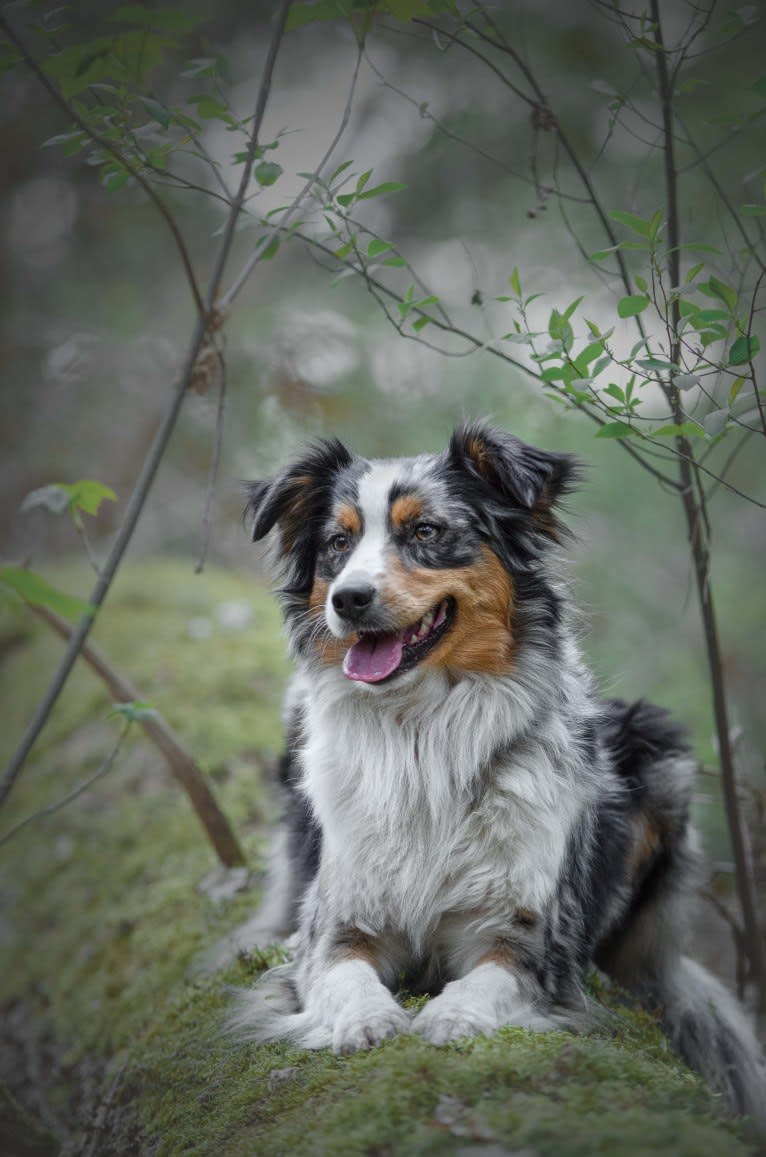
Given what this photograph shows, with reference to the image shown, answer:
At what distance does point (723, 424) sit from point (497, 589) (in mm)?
861

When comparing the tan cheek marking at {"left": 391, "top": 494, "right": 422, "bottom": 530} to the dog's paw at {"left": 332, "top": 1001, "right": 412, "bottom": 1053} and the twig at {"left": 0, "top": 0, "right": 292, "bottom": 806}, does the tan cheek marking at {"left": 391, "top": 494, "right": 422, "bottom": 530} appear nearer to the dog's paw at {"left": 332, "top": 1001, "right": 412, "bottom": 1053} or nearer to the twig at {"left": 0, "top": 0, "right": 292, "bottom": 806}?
the twig at {"left": 0, "top": 0, "right": 292, "bottom": 806}

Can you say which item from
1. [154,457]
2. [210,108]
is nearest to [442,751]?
[154,457]

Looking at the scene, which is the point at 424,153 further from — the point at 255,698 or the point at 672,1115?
the point at 672,1115

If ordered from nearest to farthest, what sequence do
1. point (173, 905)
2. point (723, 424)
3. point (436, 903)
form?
point (723, 424)
point (436, 903)
point (173, 905)

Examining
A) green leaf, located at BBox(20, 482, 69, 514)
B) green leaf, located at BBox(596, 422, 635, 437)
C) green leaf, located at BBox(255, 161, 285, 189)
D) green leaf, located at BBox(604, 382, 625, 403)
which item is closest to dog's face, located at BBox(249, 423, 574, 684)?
green leaf, located at BBox(596, 422, 635, 437)

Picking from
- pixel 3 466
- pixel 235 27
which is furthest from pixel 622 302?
pixel 3 466

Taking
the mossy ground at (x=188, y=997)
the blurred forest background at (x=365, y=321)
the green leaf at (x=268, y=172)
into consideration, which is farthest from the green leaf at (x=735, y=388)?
the blurred forest background at (x=365, y=321)

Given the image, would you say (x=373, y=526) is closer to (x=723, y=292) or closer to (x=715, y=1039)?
(x=723, y=292)

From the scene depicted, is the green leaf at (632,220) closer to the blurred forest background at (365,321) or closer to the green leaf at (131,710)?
the green leaf at (131,710)

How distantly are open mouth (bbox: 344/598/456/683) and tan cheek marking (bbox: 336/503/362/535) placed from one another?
36 centimetres

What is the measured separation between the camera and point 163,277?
32.5ft

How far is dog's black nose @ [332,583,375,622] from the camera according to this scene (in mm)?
2832

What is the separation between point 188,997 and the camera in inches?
139

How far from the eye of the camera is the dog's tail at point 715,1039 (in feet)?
11.5
